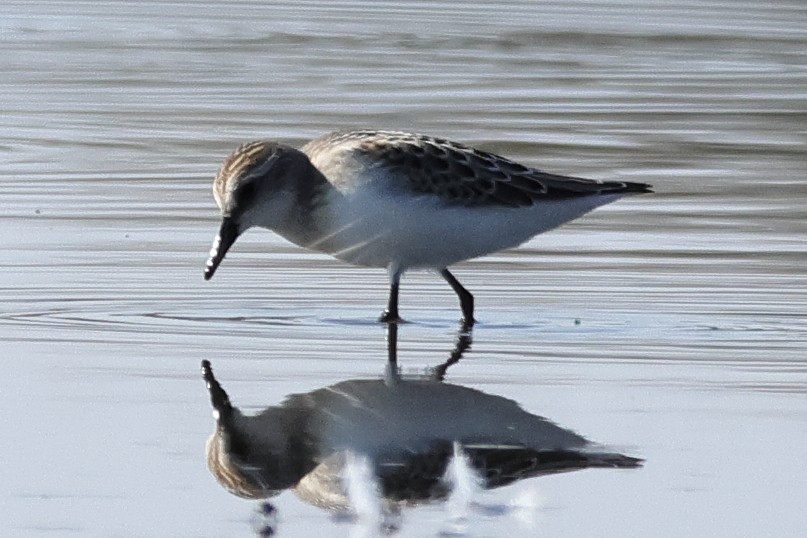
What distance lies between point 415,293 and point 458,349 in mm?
1640

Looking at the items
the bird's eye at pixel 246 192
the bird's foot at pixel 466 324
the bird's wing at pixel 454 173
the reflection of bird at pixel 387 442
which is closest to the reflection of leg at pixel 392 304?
the bird's foot at pixel 466 324

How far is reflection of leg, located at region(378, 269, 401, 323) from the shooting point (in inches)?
336

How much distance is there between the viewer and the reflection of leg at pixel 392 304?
8.52 m

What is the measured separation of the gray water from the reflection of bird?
0.31 ft

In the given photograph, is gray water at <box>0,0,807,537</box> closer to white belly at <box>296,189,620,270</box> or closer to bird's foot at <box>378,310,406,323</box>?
bird's foot at <box>378,310,406,323</box>

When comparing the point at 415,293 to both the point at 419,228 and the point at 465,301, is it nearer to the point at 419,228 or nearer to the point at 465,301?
the point at 465,301

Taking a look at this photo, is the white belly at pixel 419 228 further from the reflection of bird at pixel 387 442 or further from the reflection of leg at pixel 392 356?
the reflection of bird at pixel 387 442

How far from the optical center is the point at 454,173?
28.7 ft

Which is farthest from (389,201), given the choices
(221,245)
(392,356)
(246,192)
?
(392,356)

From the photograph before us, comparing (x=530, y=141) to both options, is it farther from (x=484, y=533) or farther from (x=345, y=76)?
(x=484, y=533)

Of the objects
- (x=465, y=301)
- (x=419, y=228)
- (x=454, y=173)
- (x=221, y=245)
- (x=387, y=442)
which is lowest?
(x=387, y=442)

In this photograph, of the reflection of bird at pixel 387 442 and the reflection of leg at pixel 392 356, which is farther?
the reflection of leg at pixel 392 356

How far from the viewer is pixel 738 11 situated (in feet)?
87.6

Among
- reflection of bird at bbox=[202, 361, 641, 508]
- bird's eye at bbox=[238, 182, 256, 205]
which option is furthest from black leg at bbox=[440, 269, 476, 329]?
reflection of bird at bbox=[202, 361, 641, 508]
